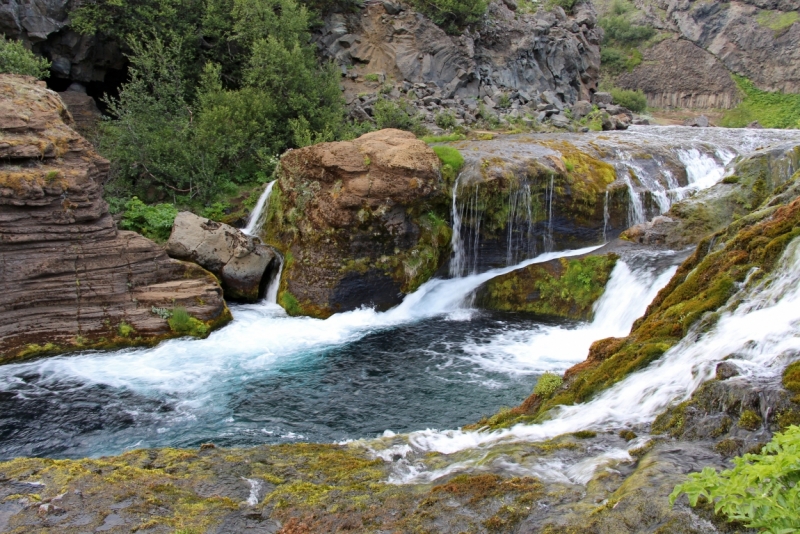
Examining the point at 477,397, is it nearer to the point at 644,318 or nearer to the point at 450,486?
the point at 644,318

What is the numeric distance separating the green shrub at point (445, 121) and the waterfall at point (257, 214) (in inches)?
363

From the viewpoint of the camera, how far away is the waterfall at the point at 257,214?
1695 cm

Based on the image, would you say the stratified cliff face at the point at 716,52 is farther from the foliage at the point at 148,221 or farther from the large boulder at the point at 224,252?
the foliage at the point at 148,221

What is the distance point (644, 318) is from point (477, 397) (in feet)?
10.5

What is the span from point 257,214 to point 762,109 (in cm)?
4651

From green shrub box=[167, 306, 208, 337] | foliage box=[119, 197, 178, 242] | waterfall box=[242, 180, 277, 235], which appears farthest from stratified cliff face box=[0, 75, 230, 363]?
waterfall box=[242, 180, 277, 235]

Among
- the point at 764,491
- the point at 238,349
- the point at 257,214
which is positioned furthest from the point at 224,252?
the point at 764,491

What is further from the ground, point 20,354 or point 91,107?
point 91,107

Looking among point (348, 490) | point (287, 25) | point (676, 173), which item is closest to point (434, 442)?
point (348, 490)

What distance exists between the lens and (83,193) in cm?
1268

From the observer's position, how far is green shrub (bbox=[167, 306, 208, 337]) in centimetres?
1295

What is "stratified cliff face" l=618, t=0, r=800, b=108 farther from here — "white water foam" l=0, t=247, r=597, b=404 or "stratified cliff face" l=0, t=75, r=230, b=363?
"stratified cliff face" l=0, t=75, r=230, b=363

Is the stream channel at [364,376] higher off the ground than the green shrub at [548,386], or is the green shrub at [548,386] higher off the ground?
the green shrub at [548,386]

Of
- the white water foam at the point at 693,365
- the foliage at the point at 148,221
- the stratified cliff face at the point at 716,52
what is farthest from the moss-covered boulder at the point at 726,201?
the stratified cliff face at the point at 716,52
